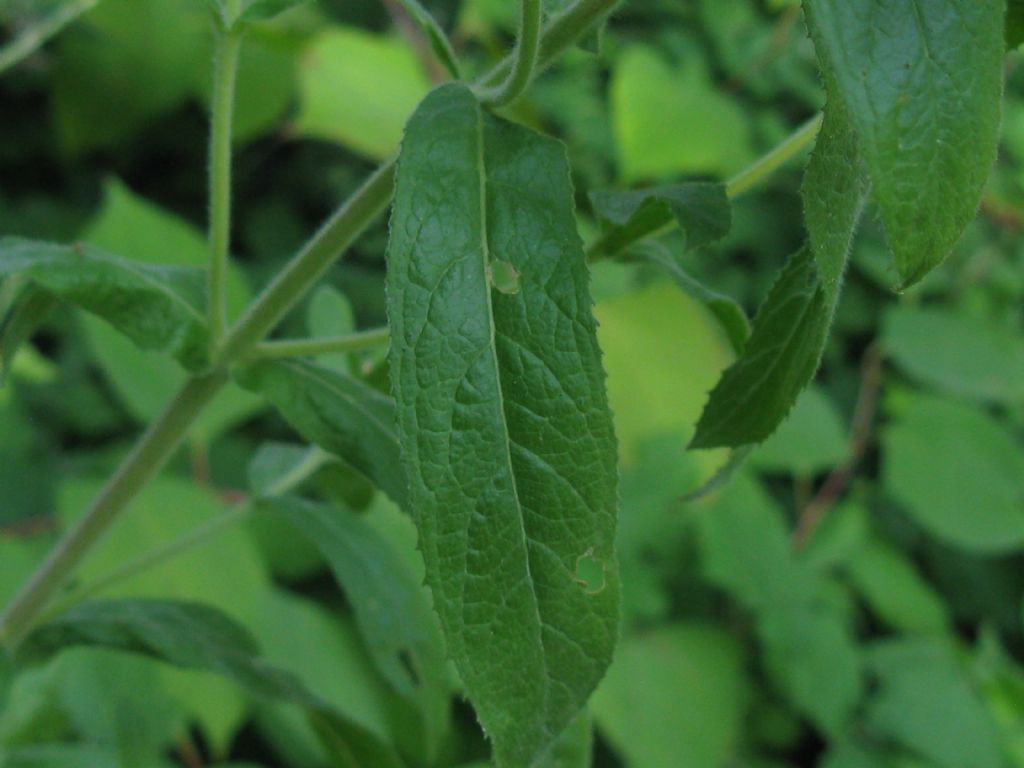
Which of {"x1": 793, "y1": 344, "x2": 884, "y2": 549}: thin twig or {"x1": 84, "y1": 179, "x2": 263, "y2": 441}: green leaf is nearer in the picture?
{"x1": 84, "y1": 179, "x2": 263, "y2": 441}: green leaf

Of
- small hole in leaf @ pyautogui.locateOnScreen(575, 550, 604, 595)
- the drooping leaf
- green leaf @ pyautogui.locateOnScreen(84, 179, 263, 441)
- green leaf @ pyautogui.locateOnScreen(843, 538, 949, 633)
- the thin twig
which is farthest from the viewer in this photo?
the thin twig

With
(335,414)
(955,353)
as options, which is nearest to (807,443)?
(955,353)

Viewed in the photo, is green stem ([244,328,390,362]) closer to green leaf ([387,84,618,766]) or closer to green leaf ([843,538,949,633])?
green leaf ([387,84,618,766])

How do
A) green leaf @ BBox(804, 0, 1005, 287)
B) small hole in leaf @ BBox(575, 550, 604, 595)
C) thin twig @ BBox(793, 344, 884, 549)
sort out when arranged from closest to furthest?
1. green leaf @ BBox(804, 0, 1005, 287)
2. small hole in leaf @ BBox(575, 550, 604, 595)
3. thin twig @ BBox(793, 344, 884, 549)

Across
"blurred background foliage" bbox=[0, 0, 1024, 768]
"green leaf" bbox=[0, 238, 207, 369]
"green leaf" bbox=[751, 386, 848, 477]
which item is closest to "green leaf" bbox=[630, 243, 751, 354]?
"green leaf" bbox=[0, 238, 207, 369]

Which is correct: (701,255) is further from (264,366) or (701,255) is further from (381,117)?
(264,366)

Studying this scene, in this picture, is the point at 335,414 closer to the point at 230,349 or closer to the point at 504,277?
the point at 230,349

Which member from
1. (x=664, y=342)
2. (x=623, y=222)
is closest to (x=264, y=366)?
(x=623, y=222)
